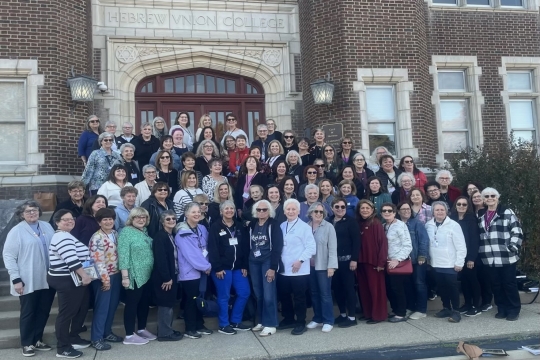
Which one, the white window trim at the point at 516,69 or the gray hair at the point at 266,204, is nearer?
the gray hair at the point at 266,204

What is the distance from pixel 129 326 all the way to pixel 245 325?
1.42 meters

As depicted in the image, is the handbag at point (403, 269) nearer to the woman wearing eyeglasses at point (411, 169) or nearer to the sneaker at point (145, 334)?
the woman wearing eyeglasses at point (411, 169)

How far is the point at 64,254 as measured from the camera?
5.60 metres

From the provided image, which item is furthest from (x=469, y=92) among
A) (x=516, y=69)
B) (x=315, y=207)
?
(x=315, y=207)

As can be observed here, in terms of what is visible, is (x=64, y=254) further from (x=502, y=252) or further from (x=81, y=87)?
(x=502, y=252)

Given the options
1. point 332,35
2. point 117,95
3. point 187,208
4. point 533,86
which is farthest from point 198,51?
point 533,86

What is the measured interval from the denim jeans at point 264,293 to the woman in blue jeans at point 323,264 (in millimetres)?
512

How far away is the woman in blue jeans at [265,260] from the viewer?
6.39 m

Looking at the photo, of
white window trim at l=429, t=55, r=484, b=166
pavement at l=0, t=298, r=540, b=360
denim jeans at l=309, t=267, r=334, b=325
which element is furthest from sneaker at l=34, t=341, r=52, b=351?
white window trim at l=429, t=55, r=484, b=166

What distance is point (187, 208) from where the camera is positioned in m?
6.40

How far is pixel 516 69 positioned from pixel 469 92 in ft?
4.61

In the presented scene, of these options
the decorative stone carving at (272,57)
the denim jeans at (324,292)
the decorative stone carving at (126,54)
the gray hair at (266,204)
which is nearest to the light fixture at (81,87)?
the decorative stone carving at (126,54)

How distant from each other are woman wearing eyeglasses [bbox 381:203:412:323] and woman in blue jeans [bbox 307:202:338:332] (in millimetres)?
777

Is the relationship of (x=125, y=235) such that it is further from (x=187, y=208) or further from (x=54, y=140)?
(x=54, y=140)
